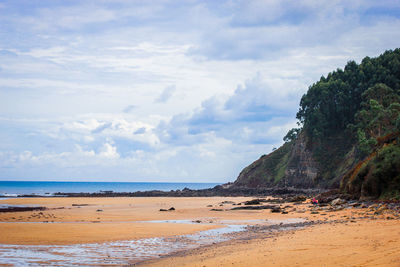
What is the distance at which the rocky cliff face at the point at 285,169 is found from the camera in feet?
251

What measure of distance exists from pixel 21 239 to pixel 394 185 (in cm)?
2439

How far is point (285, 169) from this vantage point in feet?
281

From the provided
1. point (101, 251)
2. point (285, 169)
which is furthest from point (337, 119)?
point (101, 251)

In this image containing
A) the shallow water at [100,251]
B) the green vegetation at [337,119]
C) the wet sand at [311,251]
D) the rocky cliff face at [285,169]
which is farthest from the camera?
the rocky cliff face at [285,169]

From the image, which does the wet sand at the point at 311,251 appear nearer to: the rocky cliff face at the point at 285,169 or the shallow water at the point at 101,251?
the shallow water at the point at 101,251

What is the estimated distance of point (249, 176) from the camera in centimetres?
9669

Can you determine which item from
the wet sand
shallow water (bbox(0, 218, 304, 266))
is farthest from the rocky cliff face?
the wet sand

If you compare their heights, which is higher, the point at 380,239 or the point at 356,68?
the point at 356,68

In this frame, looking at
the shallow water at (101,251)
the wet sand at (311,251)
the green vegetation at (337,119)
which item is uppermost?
the green vegetation at (337,119)

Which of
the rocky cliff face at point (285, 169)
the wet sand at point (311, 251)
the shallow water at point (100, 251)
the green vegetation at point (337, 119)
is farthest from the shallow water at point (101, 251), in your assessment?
the rocky cliff face at point (285, 169)

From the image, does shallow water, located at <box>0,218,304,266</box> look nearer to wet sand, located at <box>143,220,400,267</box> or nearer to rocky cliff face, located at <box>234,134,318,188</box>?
wet sand, located at <box>143,220,400,267</box>

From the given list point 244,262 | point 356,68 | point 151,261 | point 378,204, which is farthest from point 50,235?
point 356,68

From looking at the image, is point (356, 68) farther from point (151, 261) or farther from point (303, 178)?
point (151, 261)

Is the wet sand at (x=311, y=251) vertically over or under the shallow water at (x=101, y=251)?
over
